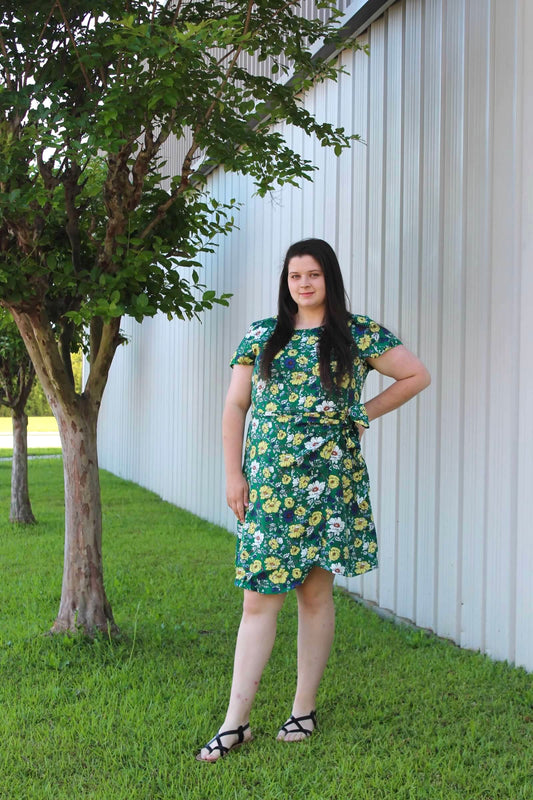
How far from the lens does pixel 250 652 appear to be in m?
3.02

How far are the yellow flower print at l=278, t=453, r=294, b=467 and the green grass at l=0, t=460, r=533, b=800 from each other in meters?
0.97

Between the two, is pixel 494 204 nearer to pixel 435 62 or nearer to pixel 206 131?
pixel 435 62

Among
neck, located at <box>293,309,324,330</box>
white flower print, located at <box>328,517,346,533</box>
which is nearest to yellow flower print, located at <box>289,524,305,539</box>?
white flower print, located at <box>328,517,346,533</box>

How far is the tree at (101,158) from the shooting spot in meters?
3.64

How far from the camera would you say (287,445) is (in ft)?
9.94

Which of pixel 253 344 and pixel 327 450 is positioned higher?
pixel 253 344

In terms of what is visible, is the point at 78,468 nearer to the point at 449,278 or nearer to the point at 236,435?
the point at 236,435

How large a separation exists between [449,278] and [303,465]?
1.72m

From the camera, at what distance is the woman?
9.86 ft

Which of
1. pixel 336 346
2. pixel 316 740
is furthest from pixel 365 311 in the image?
pixel 316 740

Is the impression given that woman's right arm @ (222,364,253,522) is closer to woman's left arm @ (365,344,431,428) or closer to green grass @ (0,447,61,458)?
woman's left arm @ (365,344,431,428)

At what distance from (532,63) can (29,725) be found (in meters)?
3.37

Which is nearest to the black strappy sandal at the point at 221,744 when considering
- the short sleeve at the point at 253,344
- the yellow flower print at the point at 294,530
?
the yellow flower print at the point at 294,530

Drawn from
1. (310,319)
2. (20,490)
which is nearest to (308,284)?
(310,319)
